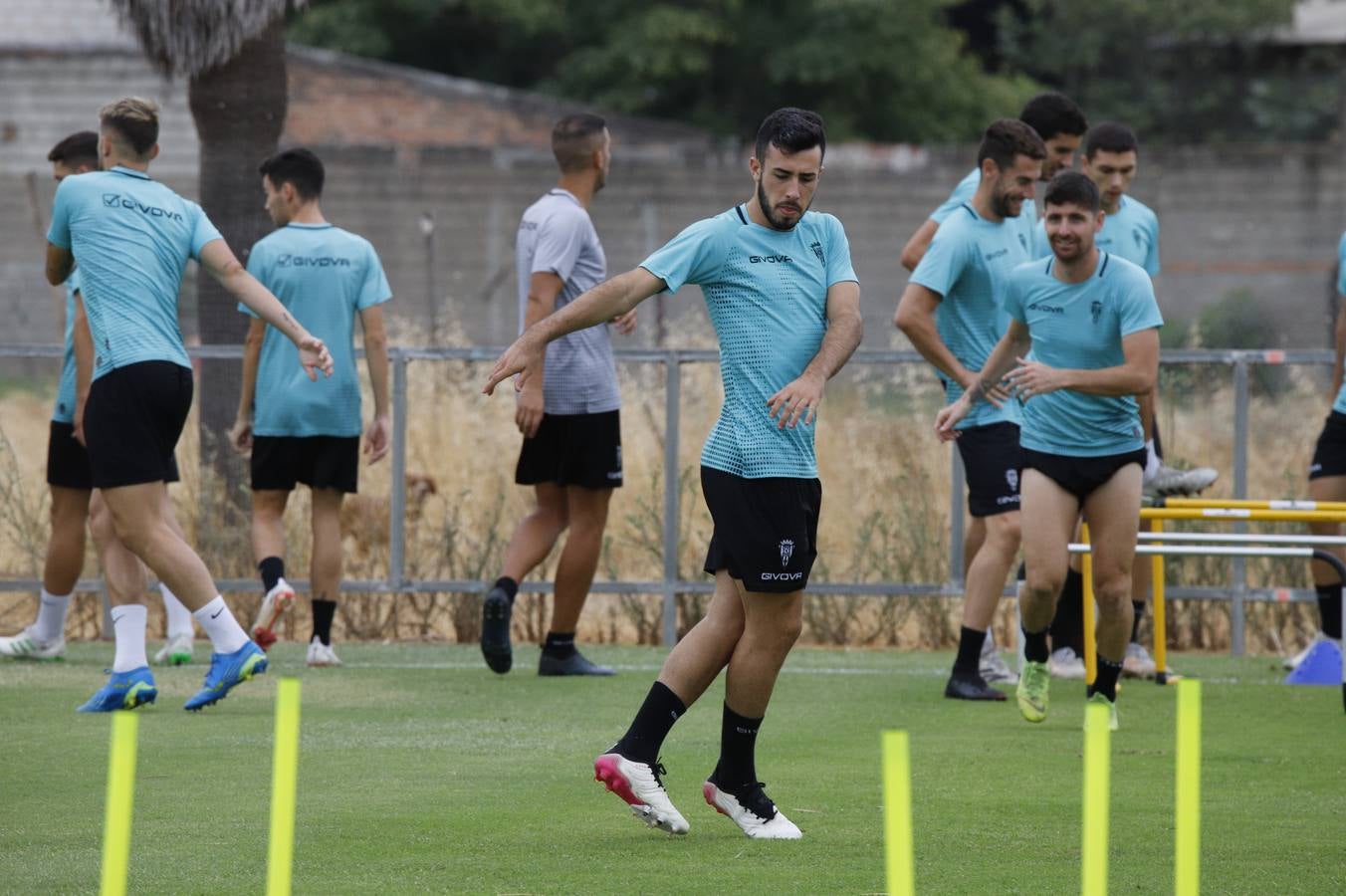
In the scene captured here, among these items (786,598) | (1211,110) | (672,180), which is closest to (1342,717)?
(786,598)

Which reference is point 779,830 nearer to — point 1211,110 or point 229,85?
point 229,85

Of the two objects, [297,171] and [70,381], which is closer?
[70,381]

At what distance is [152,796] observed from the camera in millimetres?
6203

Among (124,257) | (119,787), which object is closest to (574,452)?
(124,257)

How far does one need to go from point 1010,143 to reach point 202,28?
6.05 meters

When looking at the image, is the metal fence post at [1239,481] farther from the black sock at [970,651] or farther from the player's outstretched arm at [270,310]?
the player's outstretched arm at [270,310]

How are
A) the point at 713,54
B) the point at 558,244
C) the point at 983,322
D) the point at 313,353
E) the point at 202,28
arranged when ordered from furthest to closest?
the point at 713,54 → the point at 202,28 → the point at 558,244 → the point at 983,322 → the point at 313,353

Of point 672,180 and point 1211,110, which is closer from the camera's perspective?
point 672,180

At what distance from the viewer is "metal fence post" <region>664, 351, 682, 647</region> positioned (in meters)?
11.2

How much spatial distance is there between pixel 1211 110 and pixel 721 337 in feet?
122

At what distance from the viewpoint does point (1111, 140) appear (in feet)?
30.6

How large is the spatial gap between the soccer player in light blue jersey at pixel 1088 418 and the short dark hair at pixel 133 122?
3343 mm

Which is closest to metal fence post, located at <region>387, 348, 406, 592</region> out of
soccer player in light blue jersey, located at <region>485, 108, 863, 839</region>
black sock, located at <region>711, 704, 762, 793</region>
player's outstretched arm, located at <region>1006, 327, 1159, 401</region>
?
player's outstretched arm, located at <region>1006, 327, 1159, 401</region>

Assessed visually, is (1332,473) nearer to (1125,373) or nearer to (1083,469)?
(1083,469)
